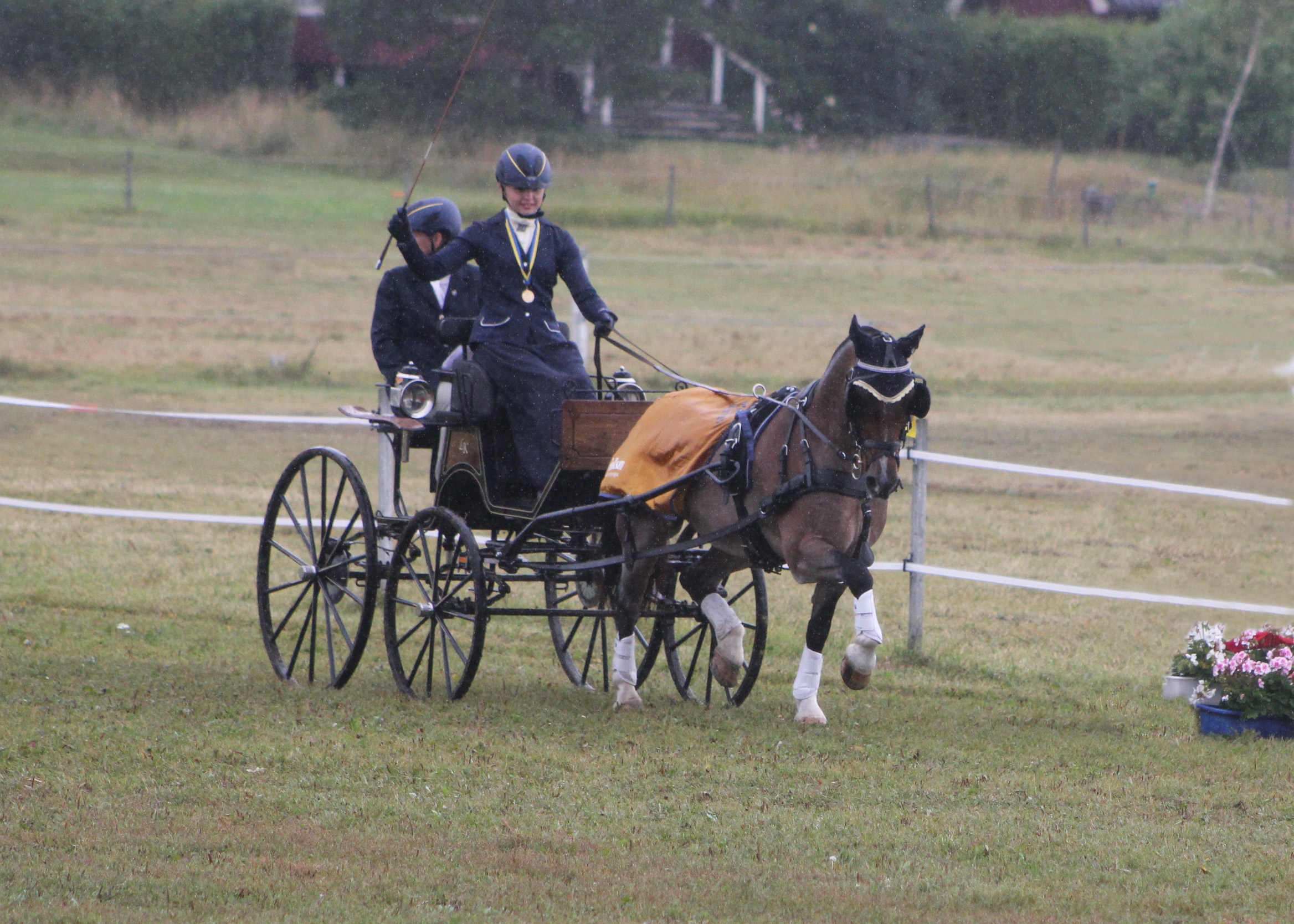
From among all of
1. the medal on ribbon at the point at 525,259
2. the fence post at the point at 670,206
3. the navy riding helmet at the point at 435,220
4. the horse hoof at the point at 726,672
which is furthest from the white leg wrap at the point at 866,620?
the fence post at the point at 670,206

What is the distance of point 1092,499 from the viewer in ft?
47.9

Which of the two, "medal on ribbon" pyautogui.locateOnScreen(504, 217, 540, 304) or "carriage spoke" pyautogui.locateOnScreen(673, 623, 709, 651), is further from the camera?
"carriage spoke" pyautogui.locateOnScreen(673, 623, 709, 651)

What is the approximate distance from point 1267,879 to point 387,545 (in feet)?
19.3

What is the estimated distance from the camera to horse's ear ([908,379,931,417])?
613 centimetres

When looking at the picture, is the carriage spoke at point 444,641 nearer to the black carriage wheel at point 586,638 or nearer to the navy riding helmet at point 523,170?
the black carriage wheel at point 586,638

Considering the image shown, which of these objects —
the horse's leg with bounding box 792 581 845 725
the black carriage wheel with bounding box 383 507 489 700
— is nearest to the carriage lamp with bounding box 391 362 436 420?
the black carriage wheel with bounding box 383 507 489 700

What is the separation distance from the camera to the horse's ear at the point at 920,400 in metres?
6.13

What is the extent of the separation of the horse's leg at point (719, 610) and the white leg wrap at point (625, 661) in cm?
35

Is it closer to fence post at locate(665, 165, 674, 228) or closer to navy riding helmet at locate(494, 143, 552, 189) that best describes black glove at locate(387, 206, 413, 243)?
navy riding helmet at locate(494, 143, 552, 189)

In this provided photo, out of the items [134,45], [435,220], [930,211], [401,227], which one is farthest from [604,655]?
[134,45]

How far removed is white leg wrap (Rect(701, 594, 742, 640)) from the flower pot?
2.07 metres

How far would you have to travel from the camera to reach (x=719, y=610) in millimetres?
6898

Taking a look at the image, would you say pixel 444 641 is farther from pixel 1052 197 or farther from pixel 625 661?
Result: pixel 1052 197

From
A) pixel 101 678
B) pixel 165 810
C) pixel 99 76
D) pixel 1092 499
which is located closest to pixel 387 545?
pixel 101 678
